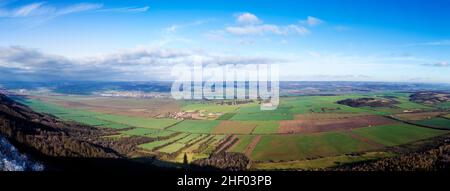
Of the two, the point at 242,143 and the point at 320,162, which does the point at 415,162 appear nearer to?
the point at 320,162

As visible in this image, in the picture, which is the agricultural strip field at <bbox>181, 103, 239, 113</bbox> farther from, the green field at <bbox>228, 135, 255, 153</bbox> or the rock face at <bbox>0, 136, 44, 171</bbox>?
the rock face at <bbox>0, 136, 44, 171</bbox>

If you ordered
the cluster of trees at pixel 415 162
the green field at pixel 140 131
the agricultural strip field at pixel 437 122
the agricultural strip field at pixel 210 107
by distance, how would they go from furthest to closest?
the agricultural strip field at pixel 210 107 → the agricultural strip field at pixel 437 122 → the green field at pixel 140 131 → the cluster of trees at pixel 415 162

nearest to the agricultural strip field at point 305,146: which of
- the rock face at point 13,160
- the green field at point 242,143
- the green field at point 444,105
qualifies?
the green field at point 242,143

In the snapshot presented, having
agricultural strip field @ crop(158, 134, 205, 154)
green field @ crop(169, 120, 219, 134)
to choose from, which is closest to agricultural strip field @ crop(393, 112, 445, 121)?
green field @ crop(169, 120, 219, 134)

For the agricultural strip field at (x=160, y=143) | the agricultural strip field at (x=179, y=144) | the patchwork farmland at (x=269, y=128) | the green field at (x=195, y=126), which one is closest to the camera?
the patchwork farmland at (x=269, y=128)

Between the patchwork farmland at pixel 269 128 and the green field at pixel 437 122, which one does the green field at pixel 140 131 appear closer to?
the patchwork farmland at pixel 269 128

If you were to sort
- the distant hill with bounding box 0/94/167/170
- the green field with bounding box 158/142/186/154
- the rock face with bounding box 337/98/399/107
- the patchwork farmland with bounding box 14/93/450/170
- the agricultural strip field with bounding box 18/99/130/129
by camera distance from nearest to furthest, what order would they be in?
the distant hill with bounding box 0/94/167/170
the patchwork farmland with bounding box 14/93/450/170
the green field with bounding box 158/142/186/154
the agricultural strip field with bounding box 18/99/130/129
the rock face with bounding box 337/98/399/107
